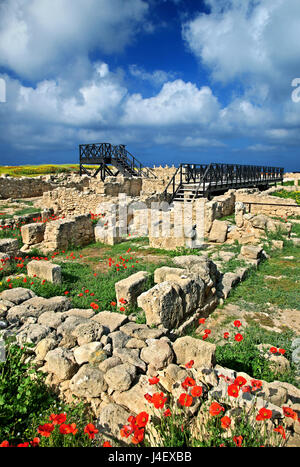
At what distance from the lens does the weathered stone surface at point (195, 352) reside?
11.0 ft

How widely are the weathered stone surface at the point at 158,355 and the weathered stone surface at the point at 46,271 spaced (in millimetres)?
3516

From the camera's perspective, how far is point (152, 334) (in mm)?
4047

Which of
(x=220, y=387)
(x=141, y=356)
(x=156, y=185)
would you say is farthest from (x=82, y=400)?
(x=156, y=185)

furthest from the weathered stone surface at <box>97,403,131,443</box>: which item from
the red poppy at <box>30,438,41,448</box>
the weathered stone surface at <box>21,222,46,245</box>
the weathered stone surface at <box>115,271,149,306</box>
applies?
the weathered stone surface at <box>21,222,46,245</box>

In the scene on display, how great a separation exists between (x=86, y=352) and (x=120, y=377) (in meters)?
0.66

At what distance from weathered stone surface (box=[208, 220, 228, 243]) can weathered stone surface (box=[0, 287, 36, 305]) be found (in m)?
6.87

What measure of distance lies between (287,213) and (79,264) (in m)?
11.6

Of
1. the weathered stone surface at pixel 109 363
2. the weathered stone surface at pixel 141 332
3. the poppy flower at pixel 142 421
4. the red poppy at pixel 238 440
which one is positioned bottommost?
the weathered stone surface at pixel 141 332

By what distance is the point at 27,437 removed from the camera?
236 centimetres

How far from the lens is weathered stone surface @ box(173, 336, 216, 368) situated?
11.0 ft

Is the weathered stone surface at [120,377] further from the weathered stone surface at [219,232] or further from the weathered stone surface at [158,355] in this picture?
the weathered stone surface at [219,232]

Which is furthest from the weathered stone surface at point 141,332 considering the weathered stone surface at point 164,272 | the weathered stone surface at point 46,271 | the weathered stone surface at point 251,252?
the weathered stone surface at point 251,252

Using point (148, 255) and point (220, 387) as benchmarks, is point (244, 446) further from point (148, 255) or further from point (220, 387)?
point (148, 255)

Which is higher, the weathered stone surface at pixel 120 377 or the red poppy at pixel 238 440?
the red poppy at pixel 238 440
